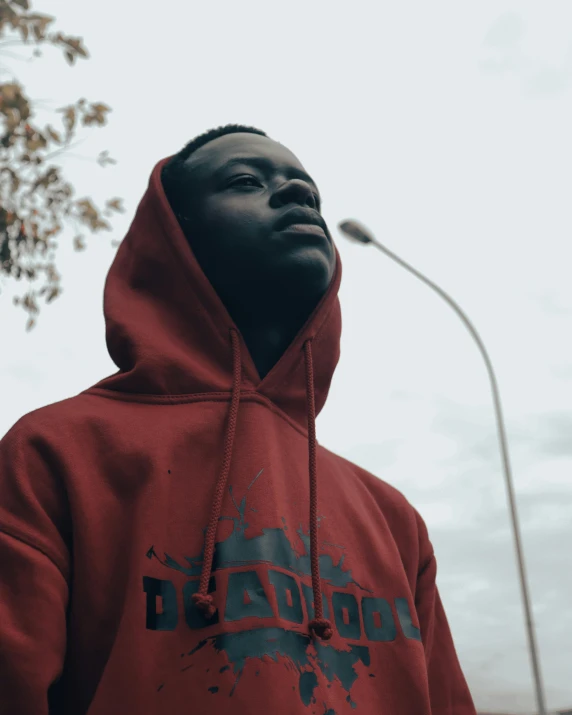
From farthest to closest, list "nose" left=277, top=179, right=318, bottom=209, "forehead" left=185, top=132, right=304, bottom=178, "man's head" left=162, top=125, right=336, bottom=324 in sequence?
"forehead" left=185, top=132, right=304, bottom=178 → "nose" left=277, top=179, right=318, bottom=209 → "man's head" left=162, top=125, right=336, bottom=324

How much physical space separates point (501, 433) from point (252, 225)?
6.70 metres

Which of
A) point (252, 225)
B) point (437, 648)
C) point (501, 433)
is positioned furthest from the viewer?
point (501, 433)

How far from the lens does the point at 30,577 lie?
1.73m

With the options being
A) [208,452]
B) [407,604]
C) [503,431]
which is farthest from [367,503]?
[503,431]

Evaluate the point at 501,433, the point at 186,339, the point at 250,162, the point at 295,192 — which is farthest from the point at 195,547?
the point at 501,433

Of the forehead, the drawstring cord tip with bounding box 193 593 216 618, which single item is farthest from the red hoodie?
the forehead

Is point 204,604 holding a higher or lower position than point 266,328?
lower

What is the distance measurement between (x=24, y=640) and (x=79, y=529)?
276 mm

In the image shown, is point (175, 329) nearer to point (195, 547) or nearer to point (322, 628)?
point (195, 547)

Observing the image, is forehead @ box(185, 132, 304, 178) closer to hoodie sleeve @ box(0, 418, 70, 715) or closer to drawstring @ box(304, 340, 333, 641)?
drawstring @ box(304, 340, 333, 641)

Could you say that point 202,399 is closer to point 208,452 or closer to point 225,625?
point 208,452

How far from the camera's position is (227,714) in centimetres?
165

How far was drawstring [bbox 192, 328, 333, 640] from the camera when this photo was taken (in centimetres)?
179

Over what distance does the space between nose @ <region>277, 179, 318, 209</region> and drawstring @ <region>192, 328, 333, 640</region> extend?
17.5 inches
